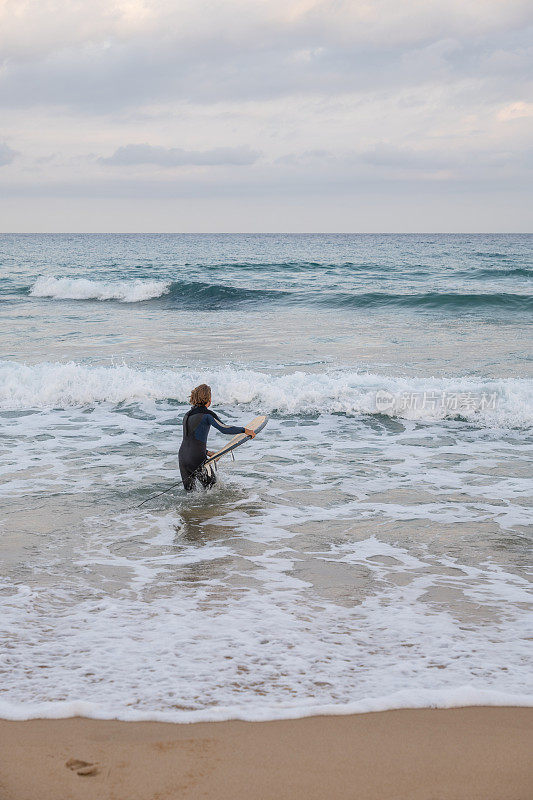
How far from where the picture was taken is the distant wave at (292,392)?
11.1m

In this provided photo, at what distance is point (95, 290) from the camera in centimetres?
3033

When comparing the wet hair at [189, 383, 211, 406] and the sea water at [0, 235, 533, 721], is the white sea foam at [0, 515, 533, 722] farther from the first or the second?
the wet hair at [189, 383, 211, 406]

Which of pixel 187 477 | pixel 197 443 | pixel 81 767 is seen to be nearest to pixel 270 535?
pixel 187 477

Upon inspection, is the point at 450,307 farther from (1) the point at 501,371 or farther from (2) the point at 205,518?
(2) the point at 205,518

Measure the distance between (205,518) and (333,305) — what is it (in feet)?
62.5

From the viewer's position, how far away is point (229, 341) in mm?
18156

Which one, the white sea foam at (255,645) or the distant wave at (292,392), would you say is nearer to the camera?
the white sea foam at (255,645)

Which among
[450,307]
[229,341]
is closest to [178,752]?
[229,341]

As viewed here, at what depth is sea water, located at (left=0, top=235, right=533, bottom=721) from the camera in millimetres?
3682

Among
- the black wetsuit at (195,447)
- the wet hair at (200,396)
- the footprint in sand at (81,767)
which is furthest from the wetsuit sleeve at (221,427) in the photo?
the footprint in sand at (81,767)

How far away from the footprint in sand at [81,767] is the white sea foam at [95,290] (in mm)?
26695

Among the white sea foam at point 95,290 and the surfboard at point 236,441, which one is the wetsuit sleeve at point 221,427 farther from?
the white sea foam at point 95,290

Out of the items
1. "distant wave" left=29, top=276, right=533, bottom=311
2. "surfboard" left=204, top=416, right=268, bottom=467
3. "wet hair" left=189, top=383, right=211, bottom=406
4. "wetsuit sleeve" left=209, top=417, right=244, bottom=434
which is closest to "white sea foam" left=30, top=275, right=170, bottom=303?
"distant wave" left=29, top=276, right=533, bottom=311

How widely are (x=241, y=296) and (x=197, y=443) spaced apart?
2099cm
